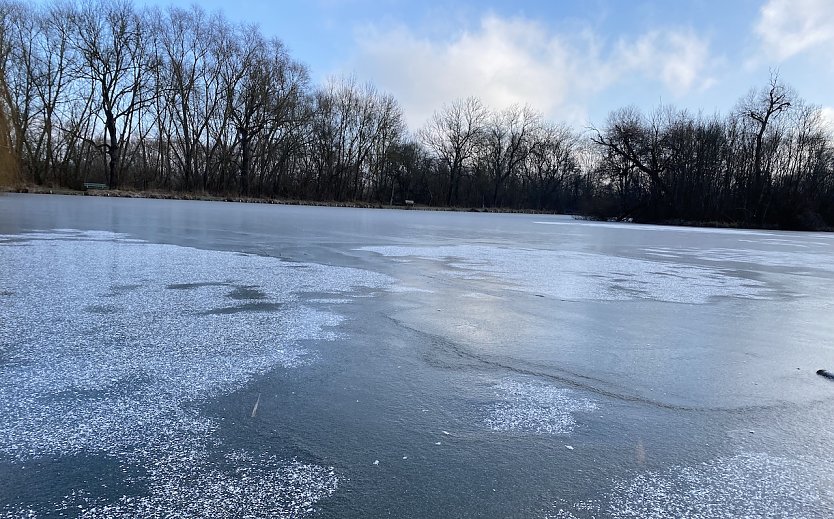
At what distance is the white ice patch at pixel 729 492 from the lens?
1.52m

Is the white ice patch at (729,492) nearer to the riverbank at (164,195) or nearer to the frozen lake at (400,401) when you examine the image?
the frozen lake at (400,401)

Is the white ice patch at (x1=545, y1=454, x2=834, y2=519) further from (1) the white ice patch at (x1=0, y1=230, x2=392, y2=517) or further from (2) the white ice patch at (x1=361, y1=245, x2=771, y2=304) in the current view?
(2) the white ice patch at (x1=361, y1=245, x2=771, y2=304)

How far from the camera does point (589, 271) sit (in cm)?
684

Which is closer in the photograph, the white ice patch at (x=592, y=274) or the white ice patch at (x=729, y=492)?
the white ice patch at (x=729, y=492)

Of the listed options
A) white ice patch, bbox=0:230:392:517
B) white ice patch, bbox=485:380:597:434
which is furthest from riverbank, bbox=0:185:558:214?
white ice patch, bbox=485:380:597:434

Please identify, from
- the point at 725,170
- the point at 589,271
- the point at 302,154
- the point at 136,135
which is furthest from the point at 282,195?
the point at 589,271

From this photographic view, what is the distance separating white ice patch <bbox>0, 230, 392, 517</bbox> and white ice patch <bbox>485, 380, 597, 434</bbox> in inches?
31.7

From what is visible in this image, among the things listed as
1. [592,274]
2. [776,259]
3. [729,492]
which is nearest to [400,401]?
[729,492]

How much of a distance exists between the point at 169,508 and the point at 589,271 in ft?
20.1

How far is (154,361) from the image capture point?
104 inches

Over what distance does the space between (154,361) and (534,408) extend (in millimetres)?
1830

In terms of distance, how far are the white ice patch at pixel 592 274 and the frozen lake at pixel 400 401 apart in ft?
0.77

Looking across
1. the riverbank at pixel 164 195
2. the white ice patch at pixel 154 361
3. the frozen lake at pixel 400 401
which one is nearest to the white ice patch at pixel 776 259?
the frozen lake at pixel 400 401

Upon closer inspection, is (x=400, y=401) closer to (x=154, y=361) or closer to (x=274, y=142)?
(x=154, y=361)
